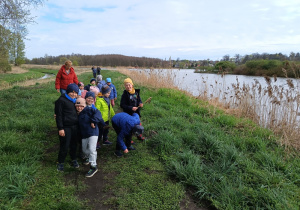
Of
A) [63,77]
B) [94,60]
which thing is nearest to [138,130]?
[63,77]

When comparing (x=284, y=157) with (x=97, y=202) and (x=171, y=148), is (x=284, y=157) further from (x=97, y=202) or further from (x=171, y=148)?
(x=97, y=202)

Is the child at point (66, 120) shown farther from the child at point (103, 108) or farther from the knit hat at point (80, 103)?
the child at point (103, 108)

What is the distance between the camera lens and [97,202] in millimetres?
2502

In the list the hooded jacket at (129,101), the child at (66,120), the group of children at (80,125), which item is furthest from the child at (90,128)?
the hooded jacket at (129,101)

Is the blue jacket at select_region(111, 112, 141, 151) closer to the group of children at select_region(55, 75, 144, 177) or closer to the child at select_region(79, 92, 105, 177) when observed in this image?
the group of children at select_region(55, 75, 144, 177)

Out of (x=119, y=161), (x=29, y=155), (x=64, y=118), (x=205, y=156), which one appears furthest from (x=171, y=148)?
(x=29, y=155)

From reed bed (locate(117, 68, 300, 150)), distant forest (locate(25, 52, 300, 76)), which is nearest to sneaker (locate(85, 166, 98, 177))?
reed bed (locate(117, 68, 300, 150))

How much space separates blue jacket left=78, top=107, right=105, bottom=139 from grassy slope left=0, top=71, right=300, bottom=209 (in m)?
0.75

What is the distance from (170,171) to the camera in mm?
3172

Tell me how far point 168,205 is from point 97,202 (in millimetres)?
1012

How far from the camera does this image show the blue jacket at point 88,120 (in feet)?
10.6

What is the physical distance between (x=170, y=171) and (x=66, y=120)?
210 cm

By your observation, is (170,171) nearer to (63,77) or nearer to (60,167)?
(60,167)

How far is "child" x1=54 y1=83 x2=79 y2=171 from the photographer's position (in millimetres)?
3123
